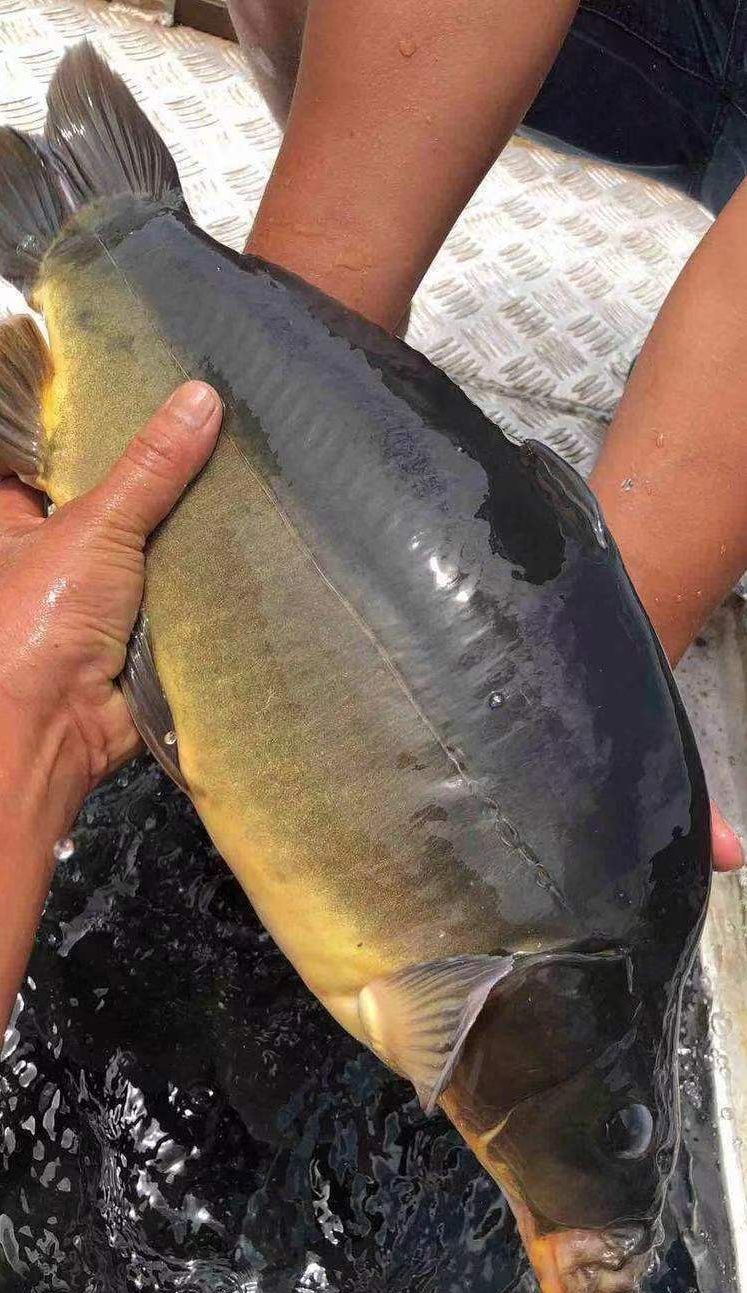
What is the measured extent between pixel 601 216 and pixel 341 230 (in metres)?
2.57

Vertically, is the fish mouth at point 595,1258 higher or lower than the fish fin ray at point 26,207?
lower

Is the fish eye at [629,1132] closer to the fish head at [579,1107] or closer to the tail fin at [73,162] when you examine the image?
the fish head at [579,1107]

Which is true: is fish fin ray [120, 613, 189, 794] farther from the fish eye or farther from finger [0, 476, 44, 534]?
→ the fish eye

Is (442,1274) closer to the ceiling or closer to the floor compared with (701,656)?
closer to the floor

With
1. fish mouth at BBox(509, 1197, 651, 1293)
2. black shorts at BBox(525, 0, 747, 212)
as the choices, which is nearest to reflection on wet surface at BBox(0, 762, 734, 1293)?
fish mouth at BBox(509, 1197, 651, 1293)

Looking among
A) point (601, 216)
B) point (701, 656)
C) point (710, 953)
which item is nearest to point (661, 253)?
point (601, 216)

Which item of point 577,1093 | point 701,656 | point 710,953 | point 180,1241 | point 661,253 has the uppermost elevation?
point 661,253

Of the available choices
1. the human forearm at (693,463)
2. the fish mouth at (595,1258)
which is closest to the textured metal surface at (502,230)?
the human forearm at (693,463)

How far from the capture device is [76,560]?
1.76 meters

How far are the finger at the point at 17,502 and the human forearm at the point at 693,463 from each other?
1.35m

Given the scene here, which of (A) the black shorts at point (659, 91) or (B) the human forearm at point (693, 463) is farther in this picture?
(A) the black shorts at point (659, 91)

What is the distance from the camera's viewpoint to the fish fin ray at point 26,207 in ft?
6.73

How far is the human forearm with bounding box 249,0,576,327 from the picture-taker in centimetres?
225

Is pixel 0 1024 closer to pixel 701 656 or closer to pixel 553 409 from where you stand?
pixel 701 656
